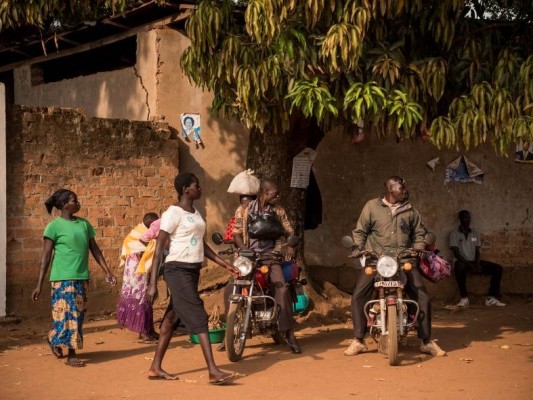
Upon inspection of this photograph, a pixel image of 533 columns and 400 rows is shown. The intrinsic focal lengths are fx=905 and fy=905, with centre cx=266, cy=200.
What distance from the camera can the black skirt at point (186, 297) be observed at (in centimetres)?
686

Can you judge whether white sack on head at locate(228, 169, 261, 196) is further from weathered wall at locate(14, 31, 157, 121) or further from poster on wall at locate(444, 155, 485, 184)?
poster on wall at locate(444, 155, 485, 184)

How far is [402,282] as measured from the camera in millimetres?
7977

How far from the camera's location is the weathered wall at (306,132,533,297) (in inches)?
487

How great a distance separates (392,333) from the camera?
7566 millimetres

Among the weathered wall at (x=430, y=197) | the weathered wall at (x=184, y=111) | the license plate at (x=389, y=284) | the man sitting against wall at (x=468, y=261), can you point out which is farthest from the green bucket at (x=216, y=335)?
the man sitting against wall at (x=468, y=261)

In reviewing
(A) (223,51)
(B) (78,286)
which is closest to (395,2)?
(A) (223,51)

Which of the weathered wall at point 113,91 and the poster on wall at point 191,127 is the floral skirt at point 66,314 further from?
the weathered wall at point 113,91

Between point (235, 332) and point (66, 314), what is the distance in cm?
146

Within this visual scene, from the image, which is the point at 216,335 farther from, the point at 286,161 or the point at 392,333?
the point at 286,161

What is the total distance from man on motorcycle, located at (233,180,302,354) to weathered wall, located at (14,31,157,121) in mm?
3431

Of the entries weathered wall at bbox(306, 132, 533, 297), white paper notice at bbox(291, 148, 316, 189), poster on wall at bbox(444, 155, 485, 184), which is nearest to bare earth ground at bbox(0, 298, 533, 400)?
white paper notice at bbox(291, 148, 316, 189)

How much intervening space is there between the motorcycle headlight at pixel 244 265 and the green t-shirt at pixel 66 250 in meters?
1.34

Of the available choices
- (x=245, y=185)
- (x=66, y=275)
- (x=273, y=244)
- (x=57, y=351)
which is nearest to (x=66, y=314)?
(x=66, y=275)

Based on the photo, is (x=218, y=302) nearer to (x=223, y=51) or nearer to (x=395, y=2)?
(x=223, y=51)
